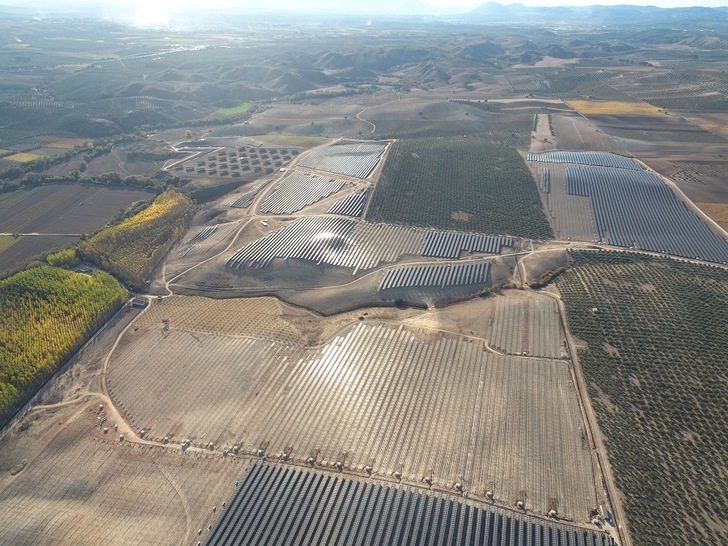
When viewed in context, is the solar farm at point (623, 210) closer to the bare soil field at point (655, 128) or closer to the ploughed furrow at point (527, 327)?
the ploughed furrow at point (527, 327)

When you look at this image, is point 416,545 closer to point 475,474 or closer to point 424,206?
point 475,474

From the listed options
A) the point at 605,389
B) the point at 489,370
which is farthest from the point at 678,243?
the point at 489,370

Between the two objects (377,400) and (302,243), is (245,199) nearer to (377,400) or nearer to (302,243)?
(302,243)

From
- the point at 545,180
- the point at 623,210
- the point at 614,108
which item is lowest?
the point at 623,210

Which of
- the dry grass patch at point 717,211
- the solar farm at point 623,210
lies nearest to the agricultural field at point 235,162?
the solar farm at point 623,210

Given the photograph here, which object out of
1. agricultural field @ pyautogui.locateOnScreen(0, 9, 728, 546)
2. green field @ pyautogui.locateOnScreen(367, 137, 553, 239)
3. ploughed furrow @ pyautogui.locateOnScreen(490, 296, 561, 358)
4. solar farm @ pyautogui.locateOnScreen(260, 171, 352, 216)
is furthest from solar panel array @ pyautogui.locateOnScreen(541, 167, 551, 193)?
solar farm @ pyautogui.locateOnScreen(260, 171, 352, 216)

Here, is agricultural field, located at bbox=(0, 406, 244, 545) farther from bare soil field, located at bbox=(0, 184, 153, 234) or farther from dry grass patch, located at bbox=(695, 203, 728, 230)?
dry grass patch, located at bbox=(695, 203, 728, 230)

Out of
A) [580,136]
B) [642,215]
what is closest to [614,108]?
[580,136]
